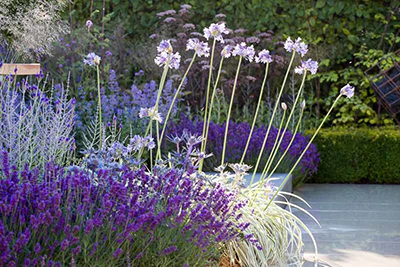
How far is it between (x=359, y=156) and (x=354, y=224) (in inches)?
83.8

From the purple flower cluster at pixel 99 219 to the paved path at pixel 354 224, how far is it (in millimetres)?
1102

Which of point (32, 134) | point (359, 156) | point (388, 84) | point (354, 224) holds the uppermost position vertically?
point (388, 84)

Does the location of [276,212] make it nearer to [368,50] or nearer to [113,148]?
[113,148]

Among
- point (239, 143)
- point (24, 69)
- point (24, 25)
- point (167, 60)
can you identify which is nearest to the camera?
point (167, 60)

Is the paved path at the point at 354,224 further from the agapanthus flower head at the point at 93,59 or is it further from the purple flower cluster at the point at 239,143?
the agapanthus flower head at the point at 93,59

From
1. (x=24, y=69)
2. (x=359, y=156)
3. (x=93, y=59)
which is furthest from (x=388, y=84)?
(x=93, y=59)

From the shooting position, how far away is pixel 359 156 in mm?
6672

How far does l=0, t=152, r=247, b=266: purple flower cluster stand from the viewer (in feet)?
7.00

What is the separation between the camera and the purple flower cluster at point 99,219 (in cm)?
213

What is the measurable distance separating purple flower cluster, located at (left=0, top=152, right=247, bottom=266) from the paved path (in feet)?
3.62

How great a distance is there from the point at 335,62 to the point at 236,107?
145cm

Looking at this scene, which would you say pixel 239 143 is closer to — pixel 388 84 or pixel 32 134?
pixel 32 134

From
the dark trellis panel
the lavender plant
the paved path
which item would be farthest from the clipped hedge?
the lavender plant

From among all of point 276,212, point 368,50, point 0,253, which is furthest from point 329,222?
point 368,50
